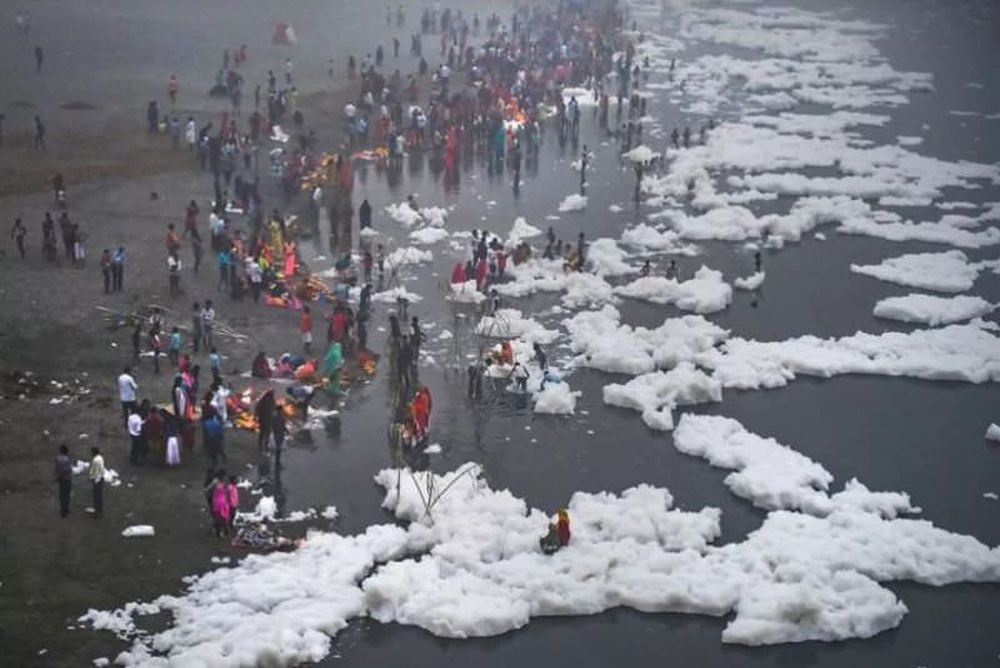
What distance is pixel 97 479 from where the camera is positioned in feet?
78.1

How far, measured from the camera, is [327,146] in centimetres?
5488

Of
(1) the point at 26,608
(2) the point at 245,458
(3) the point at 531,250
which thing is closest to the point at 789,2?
(3) the point at 531,250

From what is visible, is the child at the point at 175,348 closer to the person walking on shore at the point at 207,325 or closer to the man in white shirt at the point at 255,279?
the person walking on shore at the point at 207,325

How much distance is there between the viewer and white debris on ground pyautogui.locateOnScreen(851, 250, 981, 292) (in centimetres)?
4072

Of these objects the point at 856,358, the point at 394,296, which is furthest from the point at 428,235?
the point at 856,358

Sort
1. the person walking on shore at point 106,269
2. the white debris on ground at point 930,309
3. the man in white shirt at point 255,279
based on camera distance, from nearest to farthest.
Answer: the person walking on shore at point 106,269
the man in white shirt at point 255,279
the white debris on ground at point 930,309

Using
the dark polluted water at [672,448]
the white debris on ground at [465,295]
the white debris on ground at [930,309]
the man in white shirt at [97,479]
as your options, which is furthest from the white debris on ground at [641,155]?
the man in white shirt at [97,479]

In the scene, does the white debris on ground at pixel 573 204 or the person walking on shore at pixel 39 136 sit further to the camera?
the person walking on shore at pixel 39 136

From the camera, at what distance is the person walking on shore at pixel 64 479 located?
2353cm

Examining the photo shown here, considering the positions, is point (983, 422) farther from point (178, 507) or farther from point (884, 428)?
point (178, 507)

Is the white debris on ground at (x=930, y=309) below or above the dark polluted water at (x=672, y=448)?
above

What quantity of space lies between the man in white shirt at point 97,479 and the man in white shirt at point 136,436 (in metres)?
1.99

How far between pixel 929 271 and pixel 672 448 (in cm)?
1653

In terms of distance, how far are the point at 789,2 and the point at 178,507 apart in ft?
334
